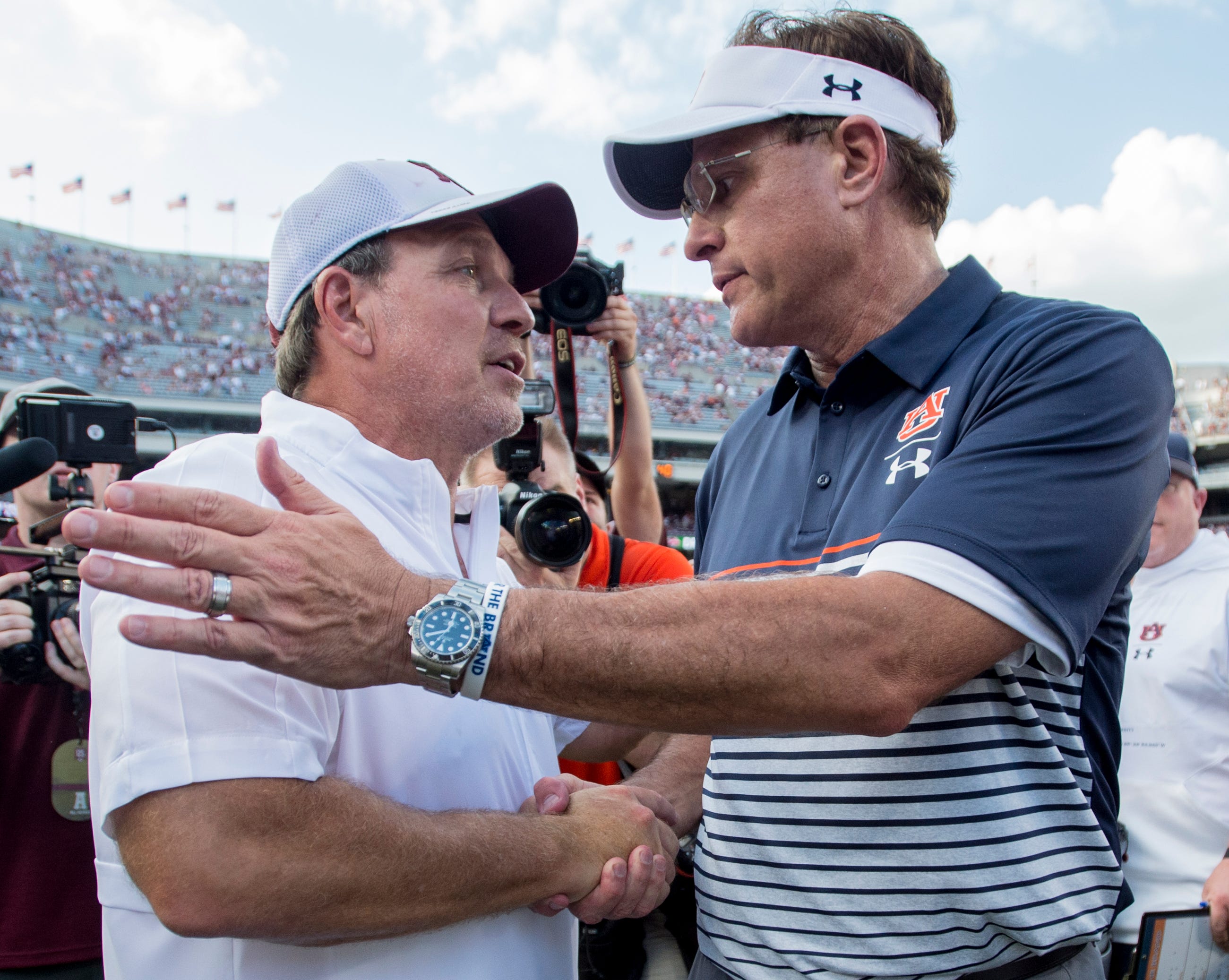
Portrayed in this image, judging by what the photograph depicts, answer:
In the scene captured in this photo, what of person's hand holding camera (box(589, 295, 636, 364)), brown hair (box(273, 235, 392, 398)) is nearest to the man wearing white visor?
brown hair (box(273, 235, 392, 398))

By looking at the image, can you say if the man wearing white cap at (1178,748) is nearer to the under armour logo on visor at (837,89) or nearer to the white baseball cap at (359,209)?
the under armour logo on visor at (837,89)

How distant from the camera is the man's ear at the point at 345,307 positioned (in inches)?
74.6

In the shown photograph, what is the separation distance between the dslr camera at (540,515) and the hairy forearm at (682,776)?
0.59 m

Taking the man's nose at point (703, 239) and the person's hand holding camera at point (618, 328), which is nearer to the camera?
the man's nose at point (703, 239)

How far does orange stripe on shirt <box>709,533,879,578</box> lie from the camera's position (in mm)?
1582

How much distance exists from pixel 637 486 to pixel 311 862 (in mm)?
2961

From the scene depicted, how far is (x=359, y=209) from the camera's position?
1881 millimetres

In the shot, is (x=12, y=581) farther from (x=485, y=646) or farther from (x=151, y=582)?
(x=485, y=646)

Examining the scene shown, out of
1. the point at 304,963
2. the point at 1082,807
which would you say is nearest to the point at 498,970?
the point at 304,963

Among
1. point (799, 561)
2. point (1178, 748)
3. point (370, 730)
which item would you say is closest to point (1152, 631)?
point (1178, 748)

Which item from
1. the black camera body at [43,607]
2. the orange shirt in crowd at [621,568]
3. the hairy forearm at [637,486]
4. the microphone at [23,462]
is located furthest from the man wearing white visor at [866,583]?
the black camera body at [43,607]

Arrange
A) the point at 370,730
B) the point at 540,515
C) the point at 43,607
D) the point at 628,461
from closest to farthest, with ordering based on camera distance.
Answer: the point at 370,730 < the point at 540,515 < the point at 43,607 < the point at 628,461

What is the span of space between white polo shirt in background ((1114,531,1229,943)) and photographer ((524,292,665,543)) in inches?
79.7

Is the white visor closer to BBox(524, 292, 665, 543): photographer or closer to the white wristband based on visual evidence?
BBox(524, 292, 665, 543): photographer
